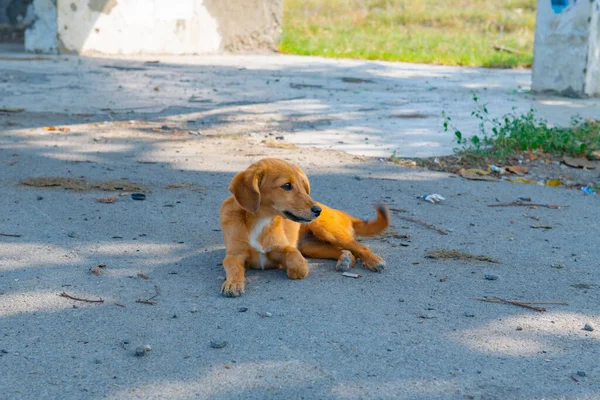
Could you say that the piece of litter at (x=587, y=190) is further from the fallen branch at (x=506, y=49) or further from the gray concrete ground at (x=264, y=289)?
the fallen branch at (x=506, y=49)

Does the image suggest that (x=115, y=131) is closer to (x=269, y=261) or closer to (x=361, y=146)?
(x=361, y=146)

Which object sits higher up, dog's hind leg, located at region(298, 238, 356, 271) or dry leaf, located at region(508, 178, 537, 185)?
dry leaf, located at region(508, 178, 537, 185)

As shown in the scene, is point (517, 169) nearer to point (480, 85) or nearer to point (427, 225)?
point (427, 225)

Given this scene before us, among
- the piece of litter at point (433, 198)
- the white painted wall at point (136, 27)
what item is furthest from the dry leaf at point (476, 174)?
the white painted wall at point (136, 27)

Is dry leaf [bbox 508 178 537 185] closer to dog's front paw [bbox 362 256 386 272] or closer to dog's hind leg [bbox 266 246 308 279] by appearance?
dog's front paw [bbox 362 256 386 272]

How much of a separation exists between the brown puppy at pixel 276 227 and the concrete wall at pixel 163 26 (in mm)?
8968

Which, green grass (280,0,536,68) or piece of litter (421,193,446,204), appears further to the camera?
green grass (280,0,536,68)

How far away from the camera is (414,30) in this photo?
20250 mm

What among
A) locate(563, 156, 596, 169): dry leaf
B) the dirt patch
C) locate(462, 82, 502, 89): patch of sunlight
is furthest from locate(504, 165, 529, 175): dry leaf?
locate(462, 82, 502, 89): patch of sunlight

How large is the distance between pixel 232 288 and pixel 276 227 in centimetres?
52

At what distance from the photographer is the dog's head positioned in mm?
3879

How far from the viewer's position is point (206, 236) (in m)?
4.69

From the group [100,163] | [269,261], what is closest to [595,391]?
[269,261]

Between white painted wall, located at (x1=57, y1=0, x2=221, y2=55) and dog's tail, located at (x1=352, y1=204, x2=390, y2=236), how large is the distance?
8920 millimetres
